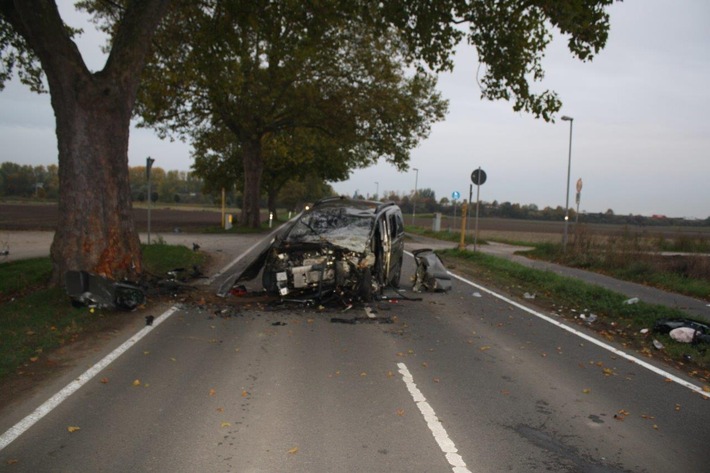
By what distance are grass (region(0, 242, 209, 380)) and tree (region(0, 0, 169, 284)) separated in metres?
0.84

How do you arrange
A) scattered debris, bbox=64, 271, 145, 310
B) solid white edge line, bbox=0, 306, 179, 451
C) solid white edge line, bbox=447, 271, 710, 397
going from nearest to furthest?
solid white edge line, bbox=0, 306, 179, 451, solid white edge line, bbox=447, 271, 710, 397, scattered debris, bbox=64, 271, 145, 310

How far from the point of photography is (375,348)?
705 centimetres

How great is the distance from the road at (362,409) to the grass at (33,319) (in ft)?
3.16

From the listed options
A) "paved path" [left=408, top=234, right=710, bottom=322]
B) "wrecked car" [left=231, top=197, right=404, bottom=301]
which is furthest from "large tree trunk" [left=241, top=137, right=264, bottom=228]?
"wrecked car" [left=231, top=197, right=404, bottom=301]

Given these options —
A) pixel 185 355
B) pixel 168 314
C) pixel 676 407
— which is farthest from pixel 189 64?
pixel 676 407

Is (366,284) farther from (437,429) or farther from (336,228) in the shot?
(437,429)

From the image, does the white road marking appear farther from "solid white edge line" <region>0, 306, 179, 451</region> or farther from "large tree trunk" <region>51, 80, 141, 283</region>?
"large tree trunk" <region>51, 80, 141, 283</region>

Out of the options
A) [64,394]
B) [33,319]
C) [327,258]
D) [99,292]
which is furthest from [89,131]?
[64,394]

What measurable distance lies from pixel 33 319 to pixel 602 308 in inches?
376

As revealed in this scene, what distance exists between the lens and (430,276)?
12289 millimetres

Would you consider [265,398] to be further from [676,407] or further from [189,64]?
[189,64]

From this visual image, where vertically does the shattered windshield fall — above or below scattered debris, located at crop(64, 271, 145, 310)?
above

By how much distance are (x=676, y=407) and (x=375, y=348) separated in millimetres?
3299

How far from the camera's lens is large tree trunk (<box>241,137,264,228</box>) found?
32.6 meters
